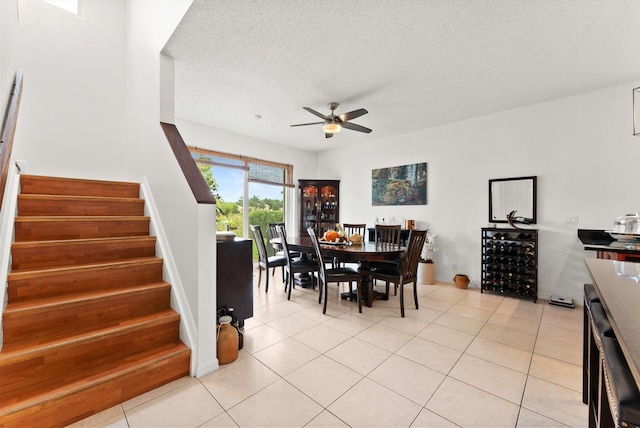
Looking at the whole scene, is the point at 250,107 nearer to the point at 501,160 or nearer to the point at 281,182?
the point at 281,182

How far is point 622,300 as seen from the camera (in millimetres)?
947

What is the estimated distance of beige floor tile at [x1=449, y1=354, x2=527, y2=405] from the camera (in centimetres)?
177

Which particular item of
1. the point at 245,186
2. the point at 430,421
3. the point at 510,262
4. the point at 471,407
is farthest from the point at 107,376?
the point at 510,262

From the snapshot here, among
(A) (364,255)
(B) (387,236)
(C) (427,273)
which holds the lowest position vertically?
(C) (427,273)

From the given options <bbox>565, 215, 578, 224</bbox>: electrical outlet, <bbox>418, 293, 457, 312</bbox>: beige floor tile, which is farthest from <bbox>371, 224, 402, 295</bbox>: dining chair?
<bbox>565, 215, 578, 224</bbox>: electrical outlet

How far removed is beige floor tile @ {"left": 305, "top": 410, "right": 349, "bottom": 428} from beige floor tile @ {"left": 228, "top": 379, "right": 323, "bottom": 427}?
24 millimetres

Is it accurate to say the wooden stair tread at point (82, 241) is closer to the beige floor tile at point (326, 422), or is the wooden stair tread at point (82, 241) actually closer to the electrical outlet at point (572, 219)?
the beige floor tile at point (326, 422)

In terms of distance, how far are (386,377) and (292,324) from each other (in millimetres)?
1178

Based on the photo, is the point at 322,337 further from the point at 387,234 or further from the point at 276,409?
the point at 387,234

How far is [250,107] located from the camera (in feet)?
13.1

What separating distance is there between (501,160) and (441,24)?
105 inches

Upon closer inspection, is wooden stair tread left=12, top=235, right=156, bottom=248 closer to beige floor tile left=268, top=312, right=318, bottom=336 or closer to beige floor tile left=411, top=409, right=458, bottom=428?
beige floor tile left=268, top=312, right=318, bottom=336

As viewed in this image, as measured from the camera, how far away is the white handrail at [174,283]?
1936 mm

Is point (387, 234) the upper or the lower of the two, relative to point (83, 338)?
upper
